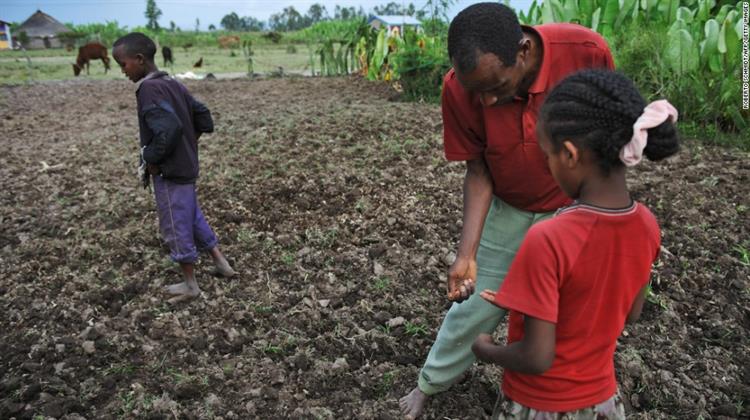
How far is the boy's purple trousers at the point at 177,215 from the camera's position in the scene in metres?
A: 2.99

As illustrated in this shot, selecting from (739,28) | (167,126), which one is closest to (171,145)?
(167,126)

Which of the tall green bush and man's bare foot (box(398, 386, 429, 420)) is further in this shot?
the tall green bush

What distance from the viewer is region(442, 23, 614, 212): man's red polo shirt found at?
1676 millimetres

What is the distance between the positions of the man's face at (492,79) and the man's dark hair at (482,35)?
1 centimetres

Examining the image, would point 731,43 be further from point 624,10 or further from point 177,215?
point 177,215

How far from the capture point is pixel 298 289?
3.17 meters

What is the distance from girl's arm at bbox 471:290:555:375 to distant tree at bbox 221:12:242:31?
230ft

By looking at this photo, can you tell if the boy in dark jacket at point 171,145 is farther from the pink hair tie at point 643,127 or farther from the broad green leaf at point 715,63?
the broad green leaf at point 715,63

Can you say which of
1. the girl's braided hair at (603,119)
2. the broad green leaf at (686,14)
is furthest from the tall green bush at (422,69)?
the girl's braided hair at (603,119)

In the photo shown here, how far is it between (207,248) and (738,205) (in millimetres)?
3445

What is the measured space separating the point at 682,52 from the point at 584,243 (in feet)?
15.7

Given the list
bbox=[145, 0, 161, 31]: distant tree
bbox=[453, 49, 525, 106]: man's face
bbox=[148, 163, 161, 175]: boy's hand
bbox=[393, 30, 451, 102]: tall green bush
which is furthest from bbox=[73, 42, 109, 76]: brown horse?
bbox=[145, 0, 161, 31]: distant tree

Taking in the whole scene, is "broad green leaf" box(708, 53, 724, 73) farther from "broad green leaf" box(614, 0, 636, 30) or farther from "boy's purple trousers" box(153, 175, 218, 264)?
"boy's purple trousers" box(153, 175, 218, 264)

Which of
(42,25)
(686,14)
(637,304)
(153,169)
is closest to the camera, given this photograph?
(637,304)
